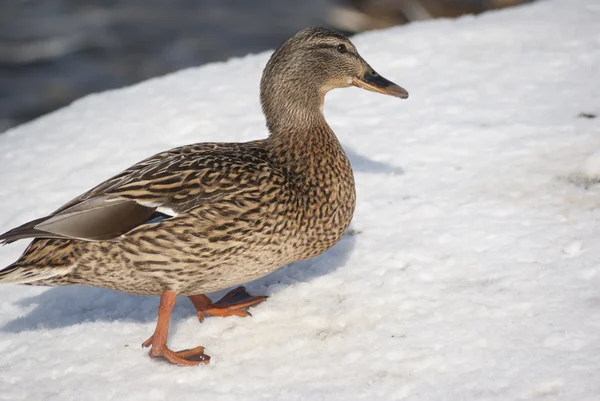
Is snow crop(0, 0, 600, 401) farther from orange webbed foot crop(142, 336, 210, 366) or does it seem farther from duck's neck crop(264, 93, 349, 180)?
duck's neck crop(264, 93, 349, 180)

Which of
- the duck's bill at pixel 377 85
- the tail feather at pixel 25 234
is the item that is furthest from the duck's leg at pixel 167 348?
the duck's bill at pixel 377 85

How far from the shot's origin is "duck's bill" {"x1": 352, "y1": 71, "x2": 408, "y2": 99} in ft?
16.1

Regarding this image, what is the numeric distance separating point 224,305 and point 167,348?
0.53 m

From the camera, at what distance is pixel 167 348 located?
4141mm

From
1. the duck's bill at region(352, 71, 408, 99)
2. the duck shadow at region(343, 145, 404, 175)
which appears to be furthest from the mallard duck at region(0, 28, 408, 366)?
the duck shadow at region(343, 145, 404, 175)

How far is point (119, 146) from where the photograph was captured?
252 inches

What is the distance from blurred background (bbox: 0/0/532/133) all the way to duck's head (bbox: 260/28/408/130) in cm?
813

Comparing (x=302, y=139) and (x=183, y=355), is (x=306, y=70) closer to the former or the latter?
(x=302, y=139)

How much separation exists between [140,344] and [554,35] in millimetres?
4721

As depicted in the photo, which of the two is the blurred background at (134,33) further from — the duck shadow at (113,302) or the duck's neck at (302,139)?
the duck shadow at (113,302)

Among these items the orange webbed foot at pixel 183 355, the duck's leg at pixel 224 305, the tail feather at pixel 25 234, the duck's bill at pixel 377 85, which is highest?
the duck's bill at pixel 377 85

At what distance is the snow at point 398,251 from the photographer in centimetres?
390

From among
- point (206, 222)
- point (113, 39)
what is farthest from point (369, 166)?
point (113, 39)

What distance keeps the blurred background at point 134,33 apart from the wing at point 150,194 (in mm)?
8964
